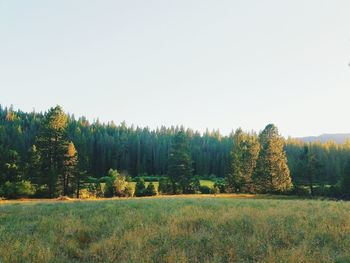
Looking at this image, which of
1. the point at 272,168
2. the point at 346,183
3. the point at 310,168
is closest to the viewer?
the point at 272,168

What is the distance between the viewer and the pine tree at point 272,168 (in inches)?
2235

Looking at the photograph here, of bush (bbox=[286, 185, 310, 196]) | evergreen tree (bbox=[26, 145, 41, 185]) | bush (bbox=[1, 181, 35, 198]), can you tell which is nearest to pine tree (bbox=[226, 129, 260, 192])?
bush (bbox=[286, 185, 310, 196])

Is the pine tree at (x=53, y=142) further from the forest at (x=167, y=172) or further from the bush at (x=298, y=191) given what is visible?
the bush at (x=298, y=191)

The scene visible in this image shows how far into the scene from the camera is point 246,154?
2422 inches

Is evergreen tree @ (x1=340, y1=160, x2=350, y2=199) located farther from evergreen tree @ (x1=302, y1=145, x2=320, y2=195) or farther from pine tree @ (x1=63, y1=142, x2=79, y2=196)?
pine tree @ (x1=63, y1=142, x2=79, y2=196)

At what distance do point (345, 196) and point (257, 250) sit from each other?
184 ft

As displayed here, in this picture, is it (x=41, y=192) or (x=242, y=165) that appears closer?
→ (x=41, y=192)

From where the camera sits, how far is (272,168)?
187 ft

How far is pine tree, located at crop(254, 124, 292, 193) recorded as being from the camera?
5678 centimetres

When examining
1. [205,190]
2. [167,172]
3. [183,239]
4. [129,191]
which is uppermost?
[167,172]

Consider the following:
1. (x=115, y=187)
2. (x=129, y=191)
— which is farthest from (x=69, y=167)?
(x=129, y=191)

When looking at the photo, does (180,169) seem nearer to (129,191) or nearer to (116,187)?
(129,191)

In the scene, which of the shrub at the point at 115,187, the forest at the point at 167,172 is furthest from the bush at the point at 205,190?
the shrub at the point at 115,187

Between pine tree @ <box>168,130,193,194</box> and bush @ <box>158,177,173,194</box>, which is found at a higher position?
pine tree @ <box>168,130,193,194</box>
